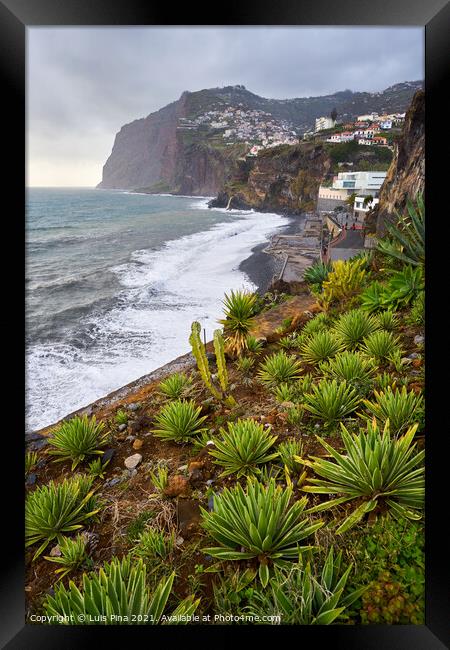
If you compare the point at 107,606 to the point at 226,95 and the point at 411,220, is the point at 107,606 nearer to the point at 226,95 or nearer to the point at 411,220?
the point at 411,220

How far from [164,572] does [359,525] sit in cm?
100

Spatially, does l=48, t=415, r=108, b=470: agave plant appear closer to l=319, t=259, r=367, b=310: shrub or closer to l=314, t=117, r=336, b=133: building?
l=319, t=259, r=367, b=310: shrub

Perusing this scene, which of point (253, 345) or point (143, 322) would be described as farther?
point (253, 345)

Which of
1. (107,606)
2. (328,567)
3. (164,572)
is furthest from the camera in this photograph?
(164,572)

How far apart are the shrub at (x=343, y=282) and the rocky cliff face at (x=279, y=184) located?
20.5 inches

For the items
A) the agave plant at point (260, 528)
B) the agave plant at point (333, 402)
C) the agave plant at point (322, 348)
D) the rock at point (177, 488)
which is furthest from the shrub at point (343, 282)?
the rock at point (177, 488)

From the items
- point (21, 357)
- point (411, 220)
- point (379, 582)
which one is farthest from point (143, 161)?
point (379, 582)

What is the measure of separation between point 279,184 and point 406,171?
92cm

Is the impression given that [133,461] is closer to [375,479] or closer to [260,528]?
[260,528]

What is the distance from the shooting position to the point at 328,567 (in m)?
1.56

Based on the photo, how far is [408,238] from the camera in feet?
8.70

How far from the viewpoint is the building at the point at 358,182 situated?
8.59ft

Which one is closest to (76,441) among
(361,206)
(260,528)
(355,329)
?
(260,528)

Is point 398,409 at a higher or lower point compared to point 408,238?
lower
